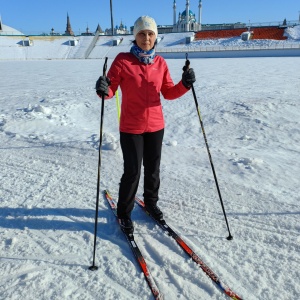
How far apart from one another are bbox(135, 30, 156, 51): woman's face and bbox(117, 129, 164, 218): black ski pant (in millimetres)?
839

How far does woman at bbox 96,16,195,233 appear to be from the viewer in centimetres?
270

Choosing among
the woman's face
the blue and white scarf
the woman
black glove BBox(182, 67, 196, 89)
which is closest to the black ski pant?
the woman

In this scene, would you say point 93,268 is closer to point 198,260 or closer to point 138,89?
point 198,260

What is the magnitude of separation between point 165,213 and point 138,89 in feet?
5.01

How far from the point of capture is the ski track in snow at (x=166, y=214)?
239cm

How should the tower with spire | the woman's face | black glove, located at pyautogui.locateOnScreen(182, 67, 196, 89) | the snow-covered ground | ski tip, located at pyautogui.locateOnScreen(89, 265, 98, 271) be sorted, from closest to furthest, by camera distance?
the snow-covered ground < ski tip, located at pyautogui.locateOnScreen(89, 265, 98, 271) < the woman's face < black glove, located at pyautogui.locateOnScreen(182, 67, 196, 89) < the tower with spire

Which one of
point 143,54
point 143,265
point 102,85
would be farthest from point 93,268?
point 143,54

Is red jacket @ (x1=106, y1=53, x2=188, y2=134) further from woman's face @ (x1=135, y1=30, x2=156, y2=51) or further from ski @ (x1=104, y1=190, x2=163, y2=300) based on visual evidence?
ski @ (x1=104, y1=190, x2=163, y2=300)

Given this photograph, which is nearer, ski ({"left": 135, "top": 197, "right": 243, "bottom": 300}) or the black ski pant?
ski ({"left": 135, "top": 197, "right": 243, "bottom": 300})

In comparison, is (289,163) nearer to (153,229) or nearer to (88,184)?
(153,229)

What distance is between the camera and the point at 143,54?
270cm

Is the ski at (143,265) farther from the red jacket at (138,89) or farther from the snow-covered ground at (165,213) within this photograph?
the red jacket at (138,89)

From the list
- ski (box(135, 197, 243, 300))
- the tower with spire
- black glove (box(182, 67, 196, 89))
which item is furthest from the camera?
the tower with spire

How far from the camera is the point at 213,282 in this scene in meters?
2.37
